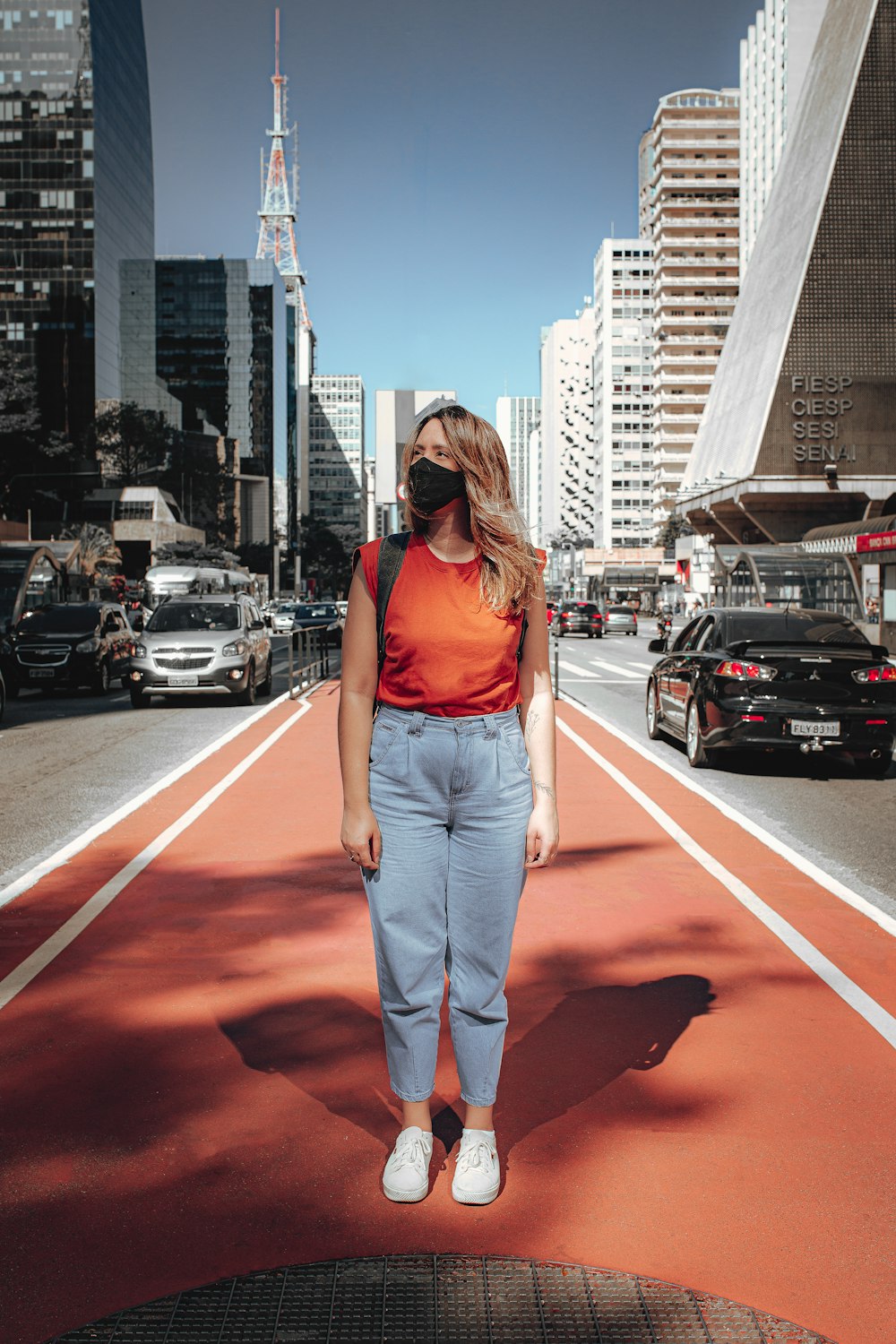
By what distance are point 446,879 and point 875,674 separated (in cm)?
899

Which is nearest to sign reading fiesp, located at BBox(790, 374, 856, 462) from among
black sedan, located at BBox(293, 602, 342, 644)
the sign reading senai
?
the sign reading senai

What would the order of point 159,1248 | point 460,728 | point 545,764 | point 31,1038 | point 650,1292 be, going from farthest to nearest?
point 31,1038 → point 545,764 → point 460,728 → point 159,1248 → point 650,1292

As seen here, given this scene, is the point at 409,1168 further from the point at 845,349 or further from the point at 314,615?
the point at 845,349

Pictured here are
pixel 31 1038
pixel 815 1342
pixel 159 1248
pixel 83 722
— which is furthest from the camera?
pixel 83 722

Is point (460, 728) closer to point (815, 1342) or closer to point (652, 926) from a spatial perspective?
point (815, 1342)

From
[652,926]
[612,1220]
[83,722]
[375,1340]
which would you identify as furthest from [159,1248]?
[83,722]

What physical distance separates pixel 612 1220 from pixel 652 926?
9.90ft

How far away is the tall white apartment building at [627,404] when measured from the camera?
13300 cm

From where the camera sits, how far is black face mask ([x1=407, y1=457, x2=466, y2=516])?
10.5 feet

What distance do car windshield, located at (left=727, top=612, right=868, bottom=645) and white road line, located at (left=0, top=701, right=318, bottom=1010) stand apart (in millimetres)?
5351

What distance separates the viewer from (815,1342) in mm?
2596

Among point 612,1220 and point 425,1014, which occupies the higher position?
point 425,1014

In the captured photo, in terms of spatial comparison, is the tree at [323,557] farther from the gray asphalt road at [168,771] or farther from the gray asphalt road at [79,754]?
the gray asphalt road at [168,771]

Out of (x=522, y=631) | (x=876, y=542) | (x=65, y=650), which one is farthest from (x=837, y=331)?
(x=522, y=631)
